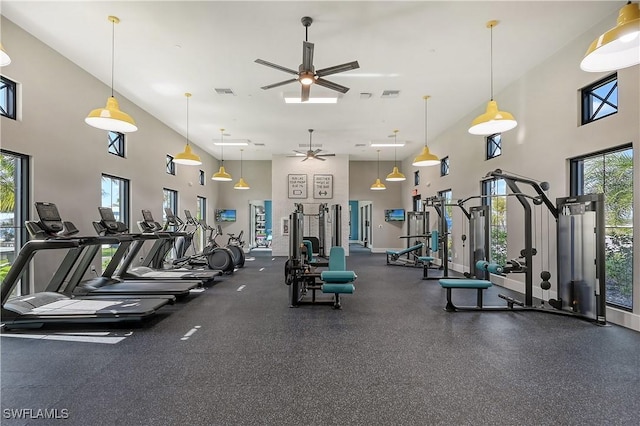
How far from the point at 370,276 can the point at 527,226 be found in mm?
3793

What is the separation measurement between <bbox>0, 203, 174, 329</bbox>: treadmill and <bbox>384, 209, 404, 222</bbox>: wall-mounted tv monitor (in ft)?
35.7

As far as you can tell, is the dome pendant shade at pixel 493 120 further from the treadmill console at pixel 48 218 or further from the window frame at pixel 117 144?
the window frame at pixel 117 144

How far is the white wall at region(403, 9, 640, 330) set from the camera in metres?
3.76

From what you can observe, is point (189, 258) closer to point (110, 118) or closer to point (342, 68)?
point (110, 118)

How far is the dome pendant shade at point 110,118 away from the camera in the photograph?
3.86m

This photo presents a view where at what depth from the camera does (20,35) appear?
429 cm

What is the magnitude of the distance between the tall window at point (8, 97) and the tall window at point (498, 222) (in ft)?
26.0

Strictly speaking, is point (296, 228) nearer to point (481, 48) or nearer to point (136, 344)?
point (136, 344)

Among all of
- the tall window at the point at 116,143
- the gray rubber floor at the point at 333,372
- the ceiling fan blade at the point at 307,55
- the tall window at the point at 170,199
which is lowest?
the gray rubber floor at the point at 333,372

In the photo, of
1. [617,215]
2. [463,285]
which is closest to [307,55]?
[463,285]

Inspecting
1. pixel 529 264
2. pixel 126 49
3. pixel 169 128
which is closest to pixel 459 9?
pixel 529 264

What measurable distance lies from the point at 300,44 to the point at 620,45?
356 cm

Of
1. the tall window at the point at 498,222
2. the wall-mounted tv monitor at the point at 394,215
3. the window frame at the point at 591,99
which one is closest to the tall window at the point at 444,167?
the tall window at the point at 498,222

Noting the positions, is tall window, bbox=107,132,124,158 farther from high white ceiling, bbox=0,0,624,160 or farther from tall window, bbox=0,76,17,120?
tall window, bbox=0,76,17,120
